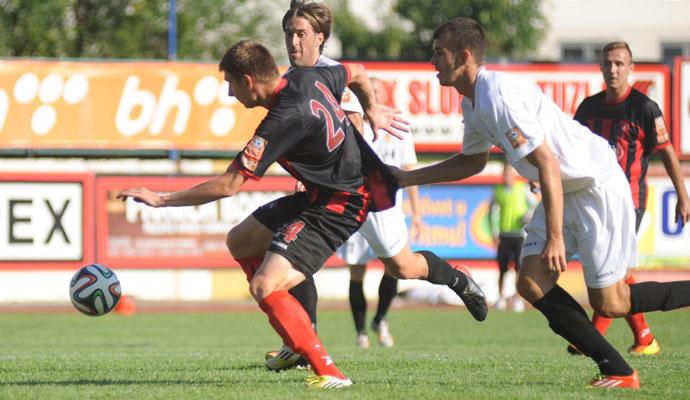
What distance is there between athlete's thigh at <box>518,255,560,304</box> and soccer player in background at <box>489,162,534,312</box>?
37.1 feet

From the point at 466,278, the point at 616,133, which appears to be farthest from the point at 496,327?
the point at 466,278

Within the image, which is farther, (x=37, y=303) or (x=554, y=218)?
(x=37, y=303)

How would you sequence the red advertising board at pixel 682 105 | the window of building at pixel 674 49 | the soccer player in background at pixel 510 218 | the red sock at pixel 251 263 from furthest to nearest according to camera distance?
1. the window of building at pixel 674 49
2. the red advertising board at pixel 682 105
3. the soccer player in background at pixel 510 218
4. the red sock at pixel 251 263

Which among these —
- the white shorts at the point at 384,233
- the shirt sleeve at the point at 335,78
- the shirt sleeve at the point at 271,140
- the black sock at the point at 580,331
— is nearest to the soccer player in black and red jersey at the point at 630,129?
the white shorts at the point at 384,233

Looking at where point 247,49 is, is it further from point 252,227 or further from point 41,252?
point 41,252

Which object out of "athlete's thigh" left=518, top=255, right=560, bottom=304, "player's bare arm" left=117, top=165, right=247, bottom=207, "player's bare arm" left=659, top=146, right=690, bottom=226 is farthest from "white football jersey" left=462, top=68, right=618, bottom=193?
"player's bare arm" left=659, top=146, right=690, bottom=226

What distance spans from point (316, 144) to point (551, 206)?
1.37 meters

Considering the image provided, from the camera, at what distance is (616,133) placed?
10047 mm

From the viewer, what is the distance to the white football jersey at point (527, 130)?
21.5 feet

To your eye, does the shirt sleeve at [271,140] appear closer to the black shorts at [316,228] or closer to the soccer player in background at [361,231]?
the black shorts at [316,228]

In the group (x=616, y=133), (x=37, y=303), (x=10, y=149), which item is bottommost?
(x=37, y=303)

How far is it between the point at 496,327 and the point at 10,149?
916 cm

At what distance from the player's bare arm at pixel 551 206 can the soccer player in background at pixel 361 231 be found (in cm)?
151

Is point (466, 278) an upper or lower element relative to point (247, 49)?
lower
